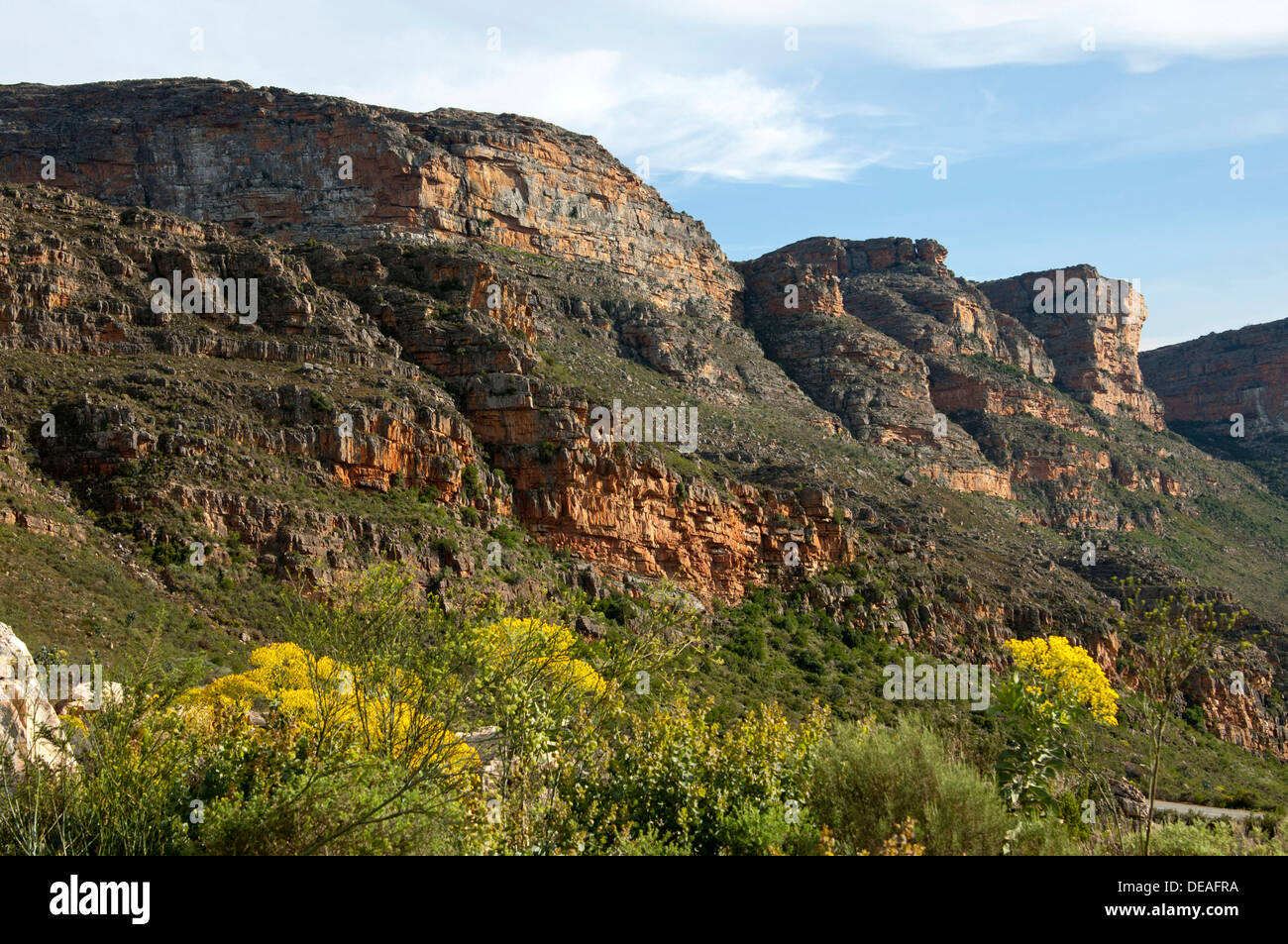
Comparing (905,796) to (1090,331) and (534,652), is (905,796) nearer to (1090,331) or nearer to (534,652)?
(534,652)

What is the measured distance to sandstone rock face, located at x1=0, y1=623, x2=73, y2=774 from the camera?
12727 mm

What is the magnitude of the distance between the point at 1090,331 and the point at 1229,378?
2810cm

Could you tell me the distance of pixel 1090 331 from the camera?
160 meters

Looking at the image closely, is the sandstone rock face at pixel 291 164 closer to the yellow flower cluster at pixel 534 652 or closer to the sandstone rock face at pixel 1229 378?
the yellow flower cluster at pixel 534 652

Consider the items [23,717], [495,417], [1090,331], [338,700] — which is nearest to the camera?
[23,717]

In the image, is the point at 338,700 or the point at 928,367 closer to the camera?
the point at 338,700

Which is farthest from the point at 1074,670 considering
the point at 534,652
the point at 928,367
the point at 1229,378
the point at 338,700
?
the point at 1229,378

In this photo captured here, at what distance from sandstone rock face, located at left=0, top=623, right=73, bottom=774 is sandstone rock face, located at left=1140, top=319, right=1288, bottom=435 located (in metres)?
173

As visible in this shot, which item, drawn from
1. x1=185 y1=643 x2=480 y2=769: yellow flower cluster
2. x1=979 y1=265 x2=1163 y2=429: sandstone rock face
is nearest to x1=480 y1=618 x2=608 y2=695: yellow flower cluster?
x1=185 y1=643 x2=480 y2=769: yellow flower cluster

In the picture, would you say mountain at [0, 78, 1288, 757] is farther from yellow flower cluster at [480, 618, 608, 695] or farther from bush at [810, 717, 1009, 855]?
yellow flower cluster at [480, 618, 608, 695]

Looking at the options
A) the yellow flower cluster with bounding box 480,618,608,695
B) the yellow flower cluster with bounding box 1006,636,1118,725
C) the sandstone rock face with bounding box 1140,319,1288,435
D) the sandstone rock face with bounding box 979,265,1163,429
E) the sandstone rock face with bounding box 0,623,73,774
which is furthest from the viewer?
the sandstone rock face with bounding box 1140,319,1288,435

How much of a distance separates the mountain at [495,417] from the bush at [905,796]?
8.91m

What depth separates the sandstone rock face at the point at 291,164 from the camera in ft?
330
